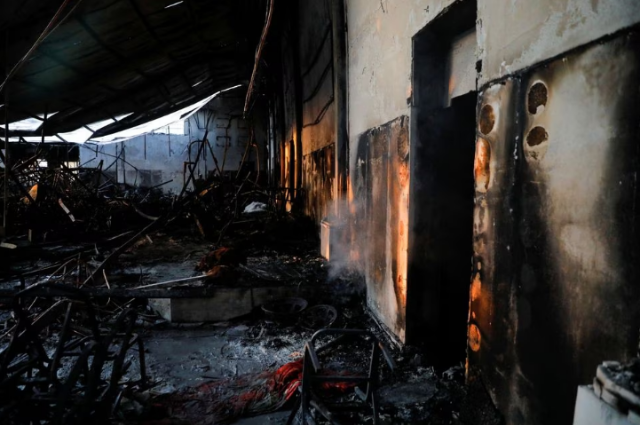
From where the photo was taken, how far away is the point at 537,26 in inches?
93.7

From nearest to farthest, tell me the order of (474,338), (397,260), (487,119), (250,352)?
(487,119) < (474,338) < (397,260) < (250,352)

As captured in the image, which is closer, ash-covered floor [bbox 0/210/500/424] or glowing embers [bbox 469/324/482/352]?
glowing embers [bbox 469/324/482/352]

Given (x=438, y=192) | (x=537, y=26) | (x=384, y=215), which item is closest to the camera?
(x=537, y=26)

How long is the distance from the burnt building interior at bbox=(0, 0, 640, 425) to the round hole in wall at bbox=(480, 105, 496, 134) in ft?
A: 0.10

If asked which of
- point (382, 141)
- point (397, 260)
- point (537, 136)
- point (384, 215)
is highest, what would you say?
point (382, 141)

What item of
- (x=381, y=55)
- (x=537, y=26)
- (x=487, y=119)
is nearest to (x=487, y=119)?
(x=487, y=119)

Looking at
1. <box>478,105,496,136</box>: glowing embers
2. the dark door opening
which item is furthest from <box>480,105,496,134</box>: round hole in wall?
the dark door opening

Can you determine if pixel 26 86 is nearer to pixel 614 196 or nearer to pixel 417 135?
pixel 417 135

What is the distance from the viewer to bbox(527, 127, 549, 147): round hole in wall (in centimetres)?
236

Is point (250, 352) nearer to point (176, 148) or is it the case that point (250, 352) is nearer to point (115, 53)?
point (115, 53)

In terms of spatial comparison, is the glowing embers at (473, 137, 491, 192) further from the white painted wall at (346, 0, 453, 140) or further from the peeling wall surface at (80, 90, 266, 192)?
the peeling wall surface at (80, 90, 266, 192)

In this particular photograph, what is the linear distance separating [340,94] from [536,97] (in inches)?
216

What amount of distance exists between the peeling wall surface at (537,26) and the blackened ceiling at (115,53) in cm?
455

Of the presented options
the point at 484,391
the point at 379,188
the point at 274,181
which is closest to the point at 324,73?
the point at 379,188
